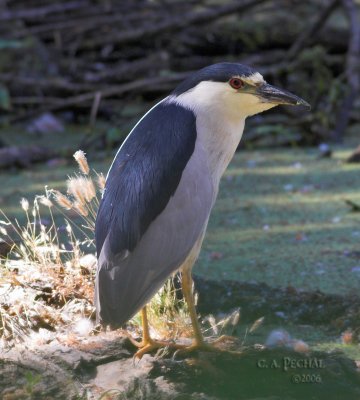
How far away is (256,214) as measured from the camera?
490cm

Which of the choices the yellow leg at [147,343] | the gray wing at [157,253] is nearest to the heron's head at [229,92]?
the gray wing at [157,253]

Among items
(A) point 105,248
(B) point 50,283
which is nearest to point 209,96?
(A) point 105,248

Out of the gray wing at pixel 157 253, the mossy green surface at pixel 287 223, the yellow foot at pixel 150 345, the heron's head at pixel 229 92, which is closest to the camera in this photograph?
the gray wing at pixel 157 253

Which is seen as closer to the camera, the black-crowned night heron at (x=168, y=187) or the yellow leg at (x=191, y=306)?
the black-crowned night heron at (x=168, y=187)

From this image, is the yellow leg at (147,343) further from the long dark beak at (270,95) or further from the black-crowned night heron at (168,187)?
the long dark beak at (270,95)

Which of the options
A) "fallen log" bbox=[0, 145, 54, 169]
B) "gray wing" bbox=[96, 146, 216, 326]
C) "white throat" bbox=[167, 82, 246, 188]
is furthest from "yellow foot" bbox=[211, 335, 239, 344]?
"fallen log" bbox=[0, 145, 54, 169]

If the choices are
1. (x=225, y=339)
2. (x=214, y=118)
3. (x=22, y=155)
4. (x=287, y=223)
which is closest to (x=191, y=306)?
(x=225, y=339)

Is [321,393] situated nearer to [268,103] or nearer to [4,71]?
[268,103]

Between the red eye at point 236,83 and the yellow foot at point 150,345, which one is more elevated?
the red eye at point 236,83

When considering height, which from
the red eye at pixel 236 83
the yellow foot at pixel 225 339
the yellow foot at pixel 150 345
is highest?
the red eye at pixel 236 83

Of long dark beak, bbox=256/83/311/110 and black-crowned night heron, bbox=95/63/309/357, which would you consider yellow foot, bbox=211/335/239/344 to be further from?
long dark beak, bbox=256/83/311/110

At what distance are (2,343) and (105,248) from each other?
1.66ft

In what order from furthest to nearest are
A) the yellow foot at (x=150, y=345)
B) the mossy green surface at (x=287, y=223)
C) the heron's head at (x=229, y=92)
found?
the mossy green surface at (x=287, y=223), the heron's head at (x=229, y=92), the yellow foot at (x=150, y=345)

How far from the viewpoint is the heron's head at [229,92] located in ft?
10.0
